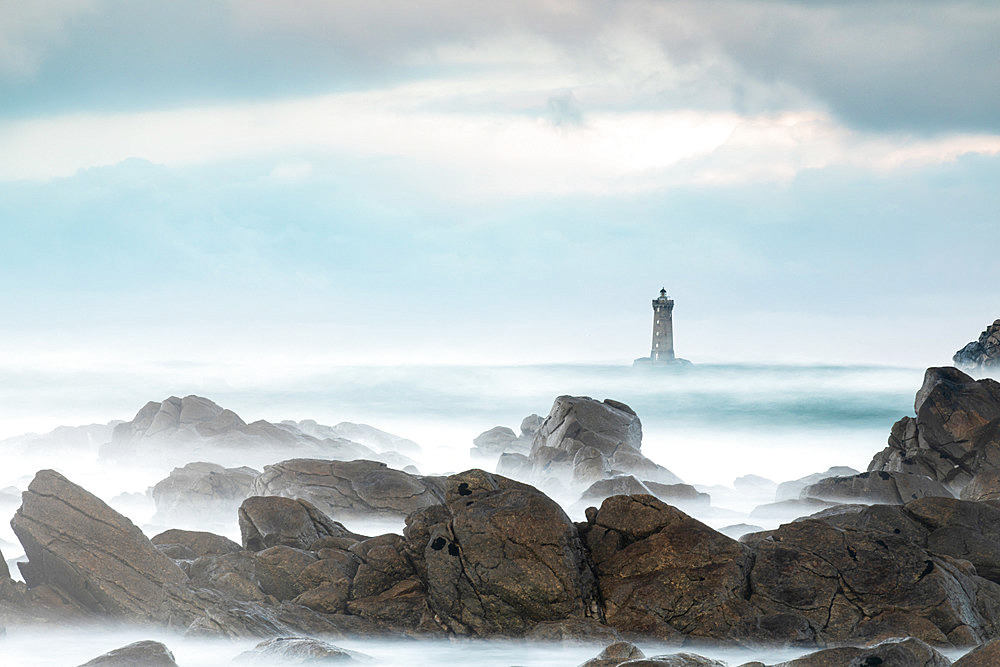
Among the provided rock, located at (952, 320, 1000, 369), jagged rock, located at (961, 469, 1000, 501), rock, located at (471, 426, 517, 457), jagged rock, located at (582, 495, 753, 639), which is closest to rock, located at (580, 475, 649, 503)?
jagged rock, located at (961, 469, 1000, 501)

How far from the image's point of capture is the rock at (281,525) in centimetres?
1279

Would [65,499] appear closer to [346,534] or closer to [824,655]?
[346,534]

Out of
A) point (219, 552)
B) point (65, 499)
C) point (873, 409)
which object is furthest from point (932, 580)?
point (873, 409)

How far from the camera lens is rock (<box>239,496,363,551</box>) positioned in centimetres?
1279

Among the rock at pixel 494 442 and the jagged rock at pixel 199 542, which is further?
the rock at pixel 494 442

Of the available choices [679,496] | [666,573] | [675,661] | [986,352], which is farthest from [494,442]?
[675,661]

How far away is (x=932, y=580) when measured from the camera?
35.6ft

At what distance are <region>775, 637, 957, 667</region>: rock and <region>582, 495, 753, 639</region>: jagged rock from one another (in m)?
2.37

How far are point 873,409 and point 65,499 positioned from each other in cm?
7107

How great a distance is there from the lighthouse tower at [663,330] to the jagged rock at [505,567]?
79728 millimetres

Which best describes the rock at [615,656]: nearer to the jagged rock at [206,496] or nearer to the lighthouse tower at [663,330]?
the jagged rock at [206,496]

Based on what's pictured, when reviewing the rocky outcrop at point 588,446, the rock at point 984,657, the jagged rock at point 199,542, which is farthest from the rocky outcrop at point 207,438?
the rock at point 984,657

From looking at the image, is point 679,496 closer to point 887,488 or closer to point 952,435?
point 887,488

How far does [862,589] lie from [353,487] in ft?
31.1
